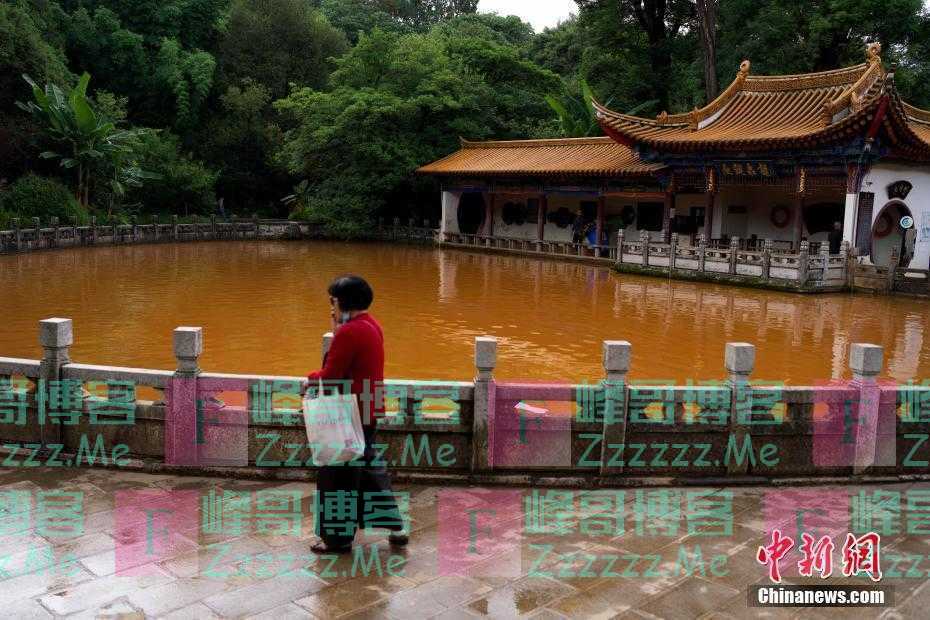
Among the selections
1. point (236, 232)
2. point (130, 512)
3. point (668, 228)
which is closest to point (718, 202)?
point (668, 228)

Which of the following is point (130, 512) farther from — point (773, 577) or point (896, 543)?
point (896, 543)

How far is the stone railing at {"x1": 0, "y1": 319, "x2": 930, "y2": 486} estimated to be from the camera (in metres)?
5.77

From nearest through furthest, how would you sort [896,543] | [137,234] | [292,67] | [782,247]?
1. [896,543]
2. [782,247]
3. [137,234]
4. [292,67]

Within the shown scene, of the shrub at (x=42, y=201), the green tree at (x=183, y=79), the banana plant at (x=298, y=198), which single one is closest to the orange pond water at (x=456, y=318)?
the shrub at (x=42, y=201)

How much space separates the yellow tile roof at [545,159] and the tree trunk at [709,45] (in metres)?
6.02

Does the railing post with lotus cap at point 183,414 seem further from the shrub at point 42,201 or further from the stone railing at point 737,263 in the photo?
the shrub at point 42,201

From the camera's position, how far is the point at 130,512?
16.6 feet

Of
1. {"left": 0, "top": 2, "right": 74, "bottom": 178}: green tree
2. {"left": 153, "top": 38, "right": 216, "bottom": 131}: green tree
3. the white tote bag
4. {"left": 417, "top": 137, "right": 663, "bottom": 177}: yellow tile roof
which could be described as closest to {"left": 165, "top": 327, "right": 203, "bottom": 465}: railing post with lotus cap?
the white tote bag

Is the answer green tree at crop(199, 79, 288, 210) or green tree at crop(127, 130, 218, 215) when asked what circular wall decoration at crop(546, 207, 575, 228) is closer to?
green tree at crop(199, 79, 288, 210)

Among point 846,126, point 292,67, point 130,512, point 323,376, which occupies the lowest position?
point 130,512

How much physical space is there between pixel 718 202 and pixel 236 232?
19351mm

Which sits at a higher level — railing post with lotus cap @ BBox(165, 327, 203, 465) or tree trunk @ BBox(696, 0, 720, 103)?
tree trunk @ BBox(696, 0, 720, 103)

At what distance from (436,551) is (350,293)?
1489mm

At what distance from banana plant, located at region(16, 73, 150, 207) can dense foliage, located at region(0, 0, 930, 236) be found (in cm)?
8
